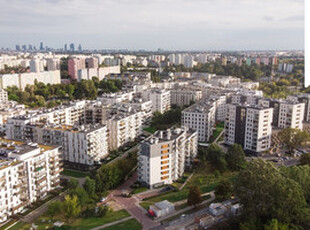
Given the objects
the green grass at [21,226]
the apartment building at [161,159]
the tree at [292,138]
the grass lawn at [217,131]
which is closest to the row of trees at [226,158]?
the apartment building at [161,159]

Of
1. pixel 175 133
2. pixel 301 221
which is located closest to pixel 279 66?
pixel 175 133

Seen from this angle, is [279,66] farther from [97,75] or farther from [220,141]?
[220,141]

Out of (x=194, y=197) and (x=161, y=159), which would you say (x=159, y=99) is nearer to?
(x=161, y=159)

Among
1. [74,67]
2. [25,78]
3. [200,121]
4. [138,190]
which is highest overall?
[74,67]

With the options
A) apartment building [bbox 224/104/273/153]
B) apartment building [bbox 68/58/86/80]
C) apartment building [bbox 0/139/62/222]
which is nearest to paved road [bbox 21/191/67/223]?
apartment building [bbox 0/139/62/222]

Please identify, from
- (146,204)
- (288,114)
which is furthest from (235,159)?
(288,114)

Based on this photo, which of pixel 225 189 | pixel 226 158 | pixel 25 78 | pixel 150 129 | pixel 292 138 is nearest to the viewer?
pixel 225 189

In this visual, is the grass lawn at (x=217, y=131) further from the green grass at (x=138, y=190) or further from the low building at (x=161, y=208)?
the low building at (x=161, y=208)
